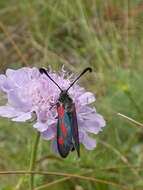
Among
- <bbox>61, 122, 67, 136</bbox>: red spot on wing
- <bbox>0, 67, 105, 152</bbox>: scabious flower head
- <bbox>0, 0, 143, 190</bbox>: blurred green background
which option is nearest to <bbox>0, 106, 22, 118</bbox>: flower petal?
<bbox>0, 67, 105, 152</bbox>: scabious flower head

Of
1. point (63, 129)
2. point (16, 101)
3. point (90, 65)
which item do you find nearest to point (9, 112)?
point (16, 101)

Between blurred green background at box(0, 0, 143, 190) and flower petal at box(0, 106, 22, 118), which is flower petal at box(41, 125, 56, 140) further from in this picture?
blurred green background at box(0, 0, 143, 190)

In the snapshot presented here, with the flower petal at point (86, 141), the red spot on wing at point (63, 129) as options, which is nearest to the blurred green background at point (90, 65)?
the flower petal at point (86, 141)

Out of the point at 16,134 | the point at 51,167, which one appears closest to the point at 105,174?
the point at 51,167

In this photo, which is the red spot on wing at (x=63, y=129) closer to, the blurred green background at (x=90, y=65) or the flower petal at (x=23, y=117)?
the flower petal at (x=23, y=117)

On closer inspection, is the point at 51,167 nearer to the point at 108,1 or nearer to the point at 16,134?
the point at 16,134
